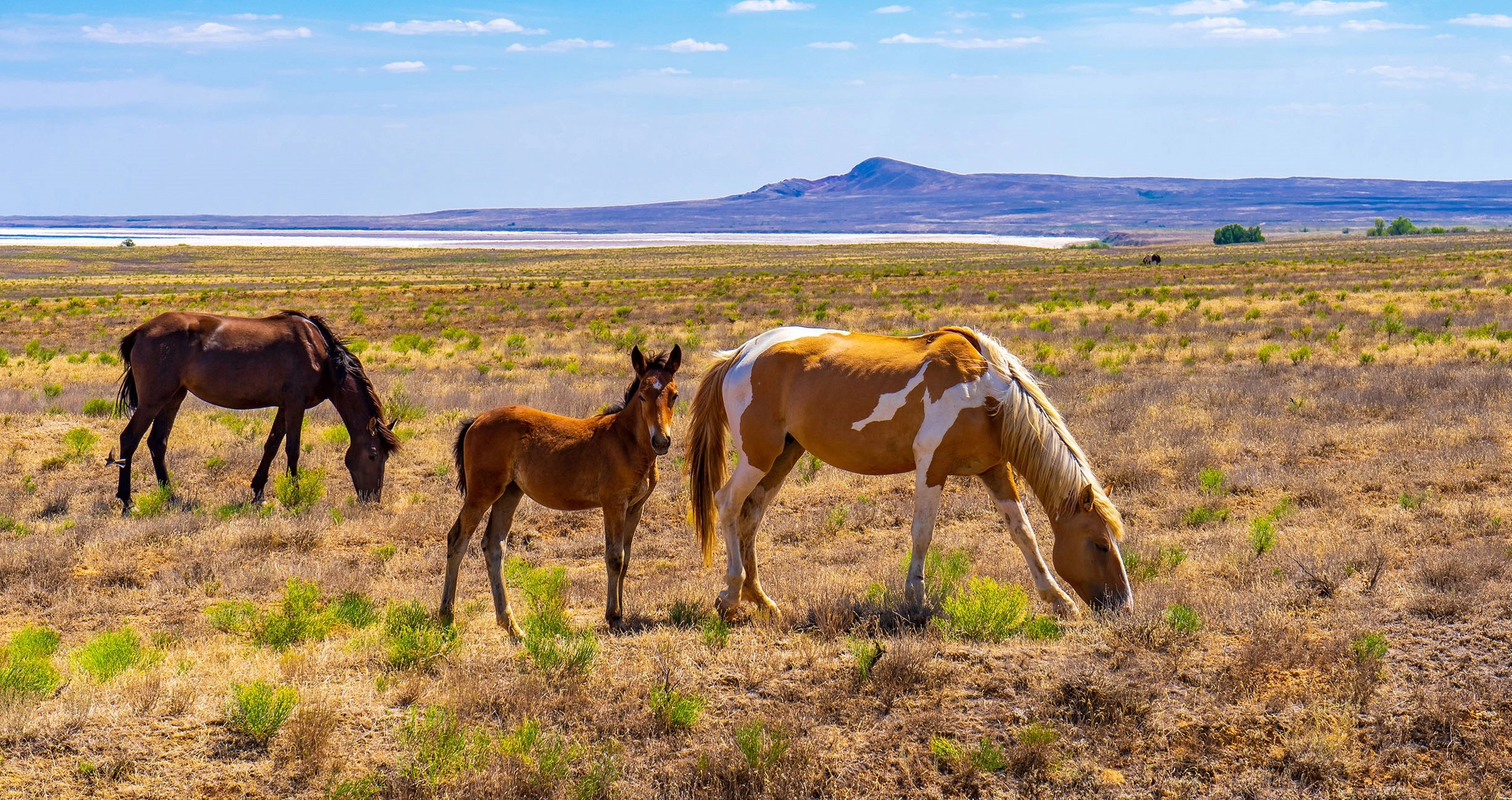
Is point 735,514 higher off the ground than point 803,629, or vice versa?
point 735,514

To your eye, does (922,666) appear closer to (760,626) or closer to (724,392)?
(760,626)

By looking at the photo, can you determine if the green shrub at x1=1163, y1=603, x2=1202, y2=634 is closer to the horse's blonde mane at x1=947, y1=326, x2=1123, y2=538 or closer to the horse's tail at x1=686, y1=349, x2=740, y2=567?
the horse's blonde mane at x1=947, y1=326, x2=1123, y2=538

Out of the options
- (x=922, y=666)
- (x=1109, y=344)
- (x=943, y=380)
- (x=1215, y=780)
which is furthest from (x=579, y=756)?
(x=1109, y=344)

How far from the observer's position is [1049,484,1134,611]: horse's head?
22.1ft

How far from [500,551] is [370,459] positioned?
16.2 feet

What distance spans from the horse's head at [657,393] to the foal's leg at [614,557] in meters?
0.55

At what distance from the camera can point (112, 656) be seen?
6.13 metres

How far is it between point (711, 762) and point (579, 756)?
625 mm

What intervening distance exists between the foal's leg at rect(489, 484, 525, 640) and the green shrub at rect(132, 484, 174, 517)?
17.0ft

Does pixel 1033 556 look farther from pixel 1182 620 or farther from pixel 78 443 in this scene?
pixel 78 443

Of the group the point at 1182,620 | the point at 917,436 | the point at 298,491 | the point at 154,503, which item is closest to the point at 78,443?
the point at 154,503

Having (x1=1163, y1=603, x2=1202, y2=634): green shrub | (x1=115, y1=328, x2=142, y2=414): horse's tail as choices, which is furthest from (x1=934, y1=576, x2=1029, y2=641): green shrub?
(x1=115, y1=328, x2=142, y2=414): horse's tail

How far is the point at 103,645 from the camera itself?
246 inches

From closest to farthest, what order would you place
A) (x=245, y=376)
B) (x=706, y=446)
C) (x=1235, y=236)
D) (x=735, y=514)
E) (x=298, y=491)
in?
1. (x=735, y=514)
2. (x=706, y=446)
3. (x=298, y=491)
4. (x=245, y=376)
5. (x=1235, y=236)
